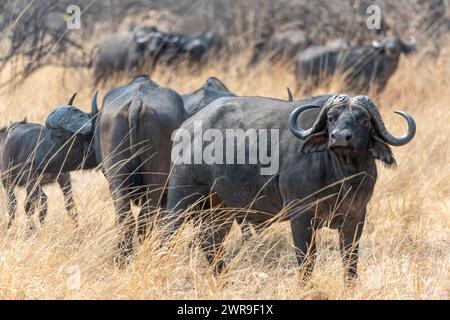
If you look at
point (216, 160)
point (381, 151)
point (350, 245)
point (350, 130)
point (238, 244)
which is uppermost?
point (350, 130)

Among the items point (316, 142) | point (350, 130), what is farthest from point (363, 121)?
point (316, 142)

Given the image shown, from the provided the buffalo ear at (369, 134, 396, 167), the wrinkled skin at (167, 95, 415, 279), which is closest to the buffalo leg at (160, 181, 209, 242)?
the wrinkled skin at (167, 95, 415, 279)

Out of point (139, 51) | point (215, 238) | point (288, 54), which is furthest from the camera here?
point (288, 54)

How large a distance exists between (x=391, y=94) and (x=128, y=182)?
7.21m

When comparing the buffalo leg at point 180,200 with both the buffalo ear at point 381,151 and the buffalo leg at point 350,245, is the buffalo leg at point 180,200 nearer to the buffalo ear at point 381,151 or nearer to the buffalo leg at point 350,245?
the buffalo leg at point 350,245

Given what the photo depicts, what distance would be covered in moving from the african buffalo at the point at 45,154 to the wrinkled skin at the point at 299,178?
3.03 feet

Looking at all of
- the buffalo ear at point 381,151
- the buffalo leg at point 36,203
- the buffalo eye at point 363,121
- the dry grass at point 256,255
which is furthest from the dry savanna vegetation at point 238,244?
the buffalo eye at point 363,121

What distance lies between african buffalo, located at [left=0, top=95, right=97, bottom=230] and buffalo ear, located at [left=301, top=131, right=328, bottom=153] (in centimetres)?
166

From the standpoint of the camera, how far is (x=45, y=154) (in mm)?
6480

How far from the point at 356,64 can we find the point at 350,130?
795 cm

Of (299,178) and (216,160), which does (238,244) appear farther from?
(299,178)

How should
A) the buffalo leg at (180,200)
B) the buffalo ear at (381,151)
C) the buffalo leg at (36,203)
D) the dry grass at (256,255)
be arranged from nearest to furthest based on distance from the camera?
1. the dry grass at (256,255)
2. the buffalo ear at (381,151)
3. the buffalo leg at (180,200)
4. the buffalo leg at (36,203)

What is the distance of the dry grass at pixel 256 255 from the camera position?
4.64 metres

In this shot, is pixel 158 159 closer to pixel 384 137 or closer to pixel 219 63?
pixel 384 137
